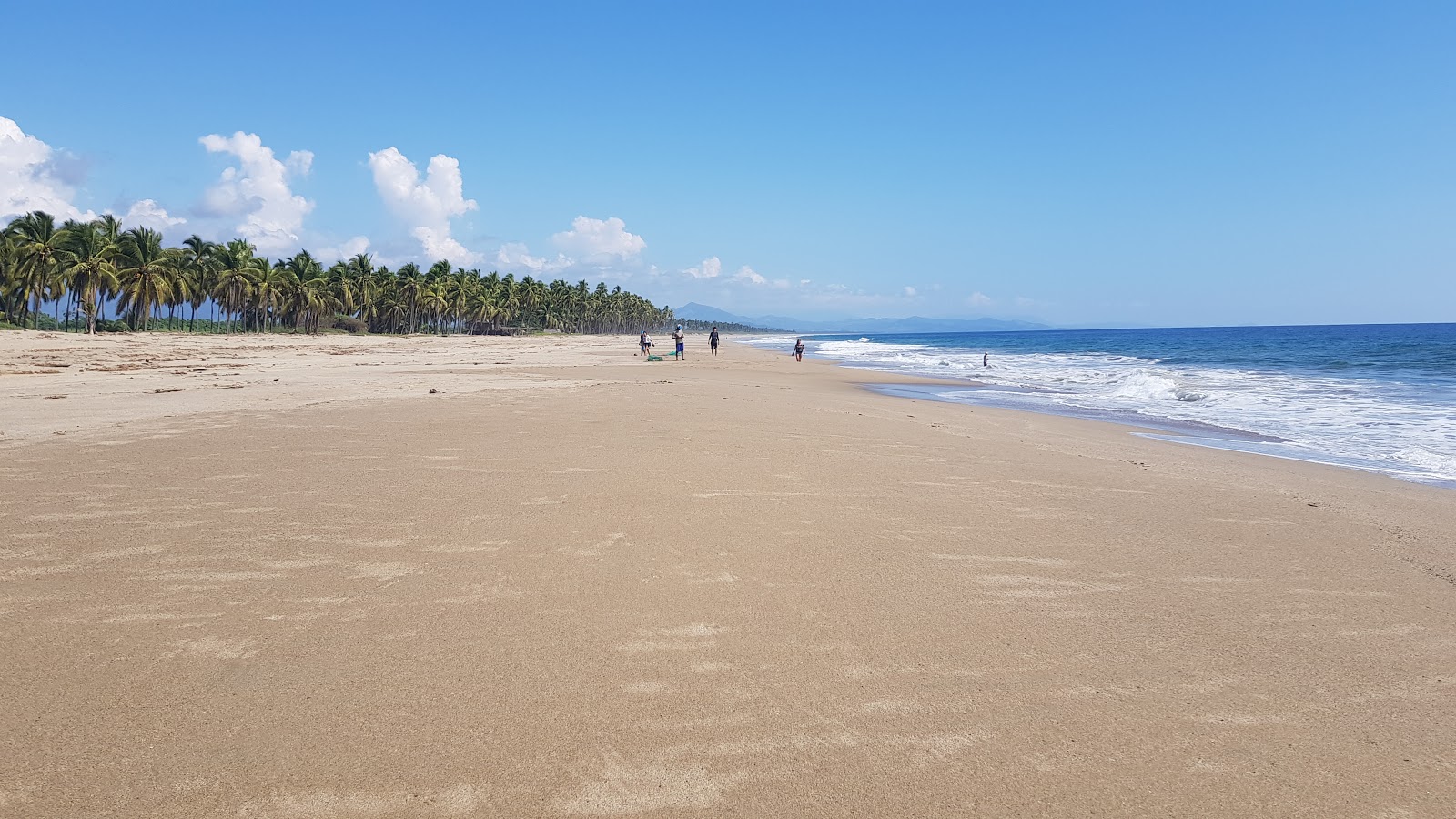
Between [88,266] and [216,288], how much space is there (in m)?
18.1

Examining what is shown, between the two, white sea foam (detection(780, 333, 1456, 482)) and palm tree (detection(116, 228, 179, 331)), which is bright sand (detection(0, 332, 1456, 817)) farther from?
palm tree (detection(116, 228, 179, 331))

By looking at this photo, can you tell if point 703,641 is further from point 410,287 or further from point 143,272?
point 410,287

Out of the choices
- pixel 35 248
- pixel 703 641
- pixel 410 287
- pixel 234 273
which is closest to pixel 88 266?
pixel 35 248

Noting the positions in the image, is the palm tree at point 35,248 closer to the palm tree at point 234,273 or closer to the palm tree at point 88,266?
the palm tree at point 88,266

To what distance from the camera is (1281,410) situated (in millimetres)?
18438

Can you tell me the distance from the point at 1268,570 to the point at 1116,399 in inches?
736

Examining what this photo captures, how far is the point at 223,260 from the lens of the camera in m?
69.6

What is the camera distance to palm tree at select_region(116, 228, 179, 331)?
5653 cm

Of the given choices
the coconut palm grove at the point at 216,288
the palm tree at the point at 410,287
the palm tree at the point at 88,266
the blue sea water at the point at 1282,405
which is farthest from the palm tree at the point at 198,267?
the blue sea water at the point at 1282,405

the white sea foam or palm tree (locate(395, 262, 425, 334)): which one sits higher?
palm tree (locate(395, 262, 425, 334))

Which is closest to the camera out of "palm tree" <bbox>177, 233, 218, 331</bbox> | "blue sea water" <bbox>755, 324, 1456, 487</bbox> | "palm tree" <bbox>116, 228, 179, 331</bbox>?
"blue sea water" <bbox>755, 324, 1456, 487</bbox>

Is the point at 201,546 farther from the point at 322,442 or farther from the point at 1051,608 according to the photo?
the point at 1051,608

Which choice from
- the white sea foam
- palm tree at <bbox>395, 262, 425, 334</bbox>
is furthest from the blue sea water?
palm tree at <bbox>395, 262, 425, 334</bbox>

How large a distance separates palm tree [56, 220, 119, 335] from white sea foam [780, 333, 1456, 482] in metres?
58.2
